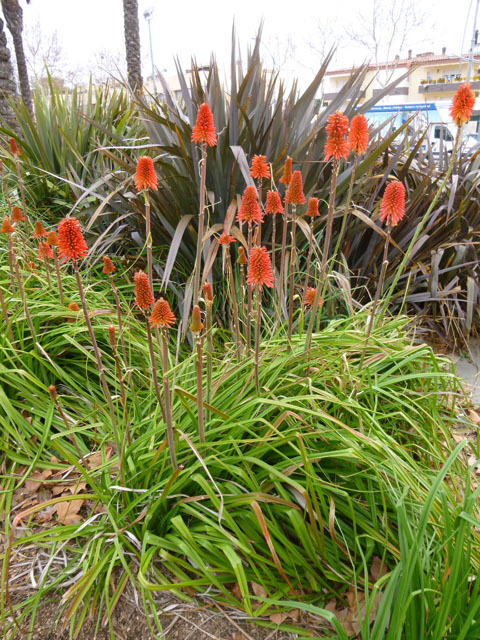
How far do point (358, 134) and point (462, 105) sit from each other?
556mm

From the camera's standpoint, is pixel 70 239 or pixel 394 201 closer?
pixel 70 239

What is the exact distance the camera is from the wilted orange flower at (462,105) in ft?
6.23

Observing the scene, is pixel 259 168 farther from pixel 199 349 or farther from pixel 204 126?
pixel 199 349

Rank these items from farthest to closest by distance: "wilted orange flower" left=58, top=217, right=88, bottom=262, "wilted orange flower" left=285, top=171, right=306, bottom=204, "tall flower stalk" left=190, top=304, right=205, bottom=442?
"wilted orange flower" left=285, top=171, right=306, bottom=204, "wilted orange flower" left=58, top=217, right=88, bottom=262, "tall flower stalk" left=190, top=304, right=205, bottom=442

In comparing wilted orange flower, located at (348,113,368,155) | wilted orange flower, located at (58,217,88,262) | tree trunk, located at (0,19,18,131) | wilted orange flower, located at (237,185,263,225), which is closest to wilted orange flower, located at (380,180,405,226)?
wilted orange flower, located at (348,113,368,155)

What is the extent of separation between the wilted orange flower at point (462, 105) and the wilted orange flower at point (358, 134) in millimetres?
464

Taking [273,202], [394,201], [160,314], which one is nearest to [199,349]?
[160,314]

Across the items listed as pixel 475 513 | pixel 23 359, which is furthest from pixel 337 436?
pixel 23 359

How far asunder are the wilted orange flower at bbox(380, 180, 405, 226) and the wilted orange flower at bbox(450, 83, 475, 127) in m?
0.48

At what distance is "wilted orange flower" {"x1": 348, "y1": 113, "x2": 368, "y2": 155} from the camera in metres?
1.71

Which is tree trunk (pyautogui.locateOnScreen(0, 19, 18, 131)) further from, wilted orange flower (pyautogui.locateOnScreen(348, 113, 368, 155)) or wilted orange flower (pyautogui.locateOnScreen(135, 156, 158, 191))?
wilted orange flower (pyautogui.locateOnScreen(348, 113, 368, 155))

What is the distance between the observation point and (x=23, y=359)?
228 cm

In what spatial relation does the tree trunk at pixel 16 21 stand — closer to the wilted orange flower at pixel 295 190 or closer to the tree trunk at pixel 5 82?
the tree trunk at pixel 5 82

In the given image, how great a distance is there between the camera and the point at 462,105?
1.92 meters
